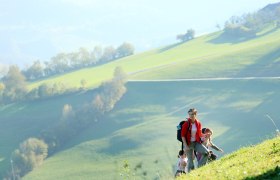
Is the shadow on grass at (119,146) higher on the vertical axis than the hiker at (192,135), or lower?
lower

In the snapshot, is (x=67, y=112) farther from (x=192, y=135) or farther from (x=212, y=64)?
(x=192, y=135)

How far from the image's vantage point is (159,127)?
364ft

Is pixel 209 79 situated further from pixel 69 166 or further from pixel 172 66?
pixel 69 166

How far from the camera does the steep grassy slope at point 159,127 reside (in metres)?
92.4

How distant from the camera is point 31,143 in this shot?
113250 millimetres

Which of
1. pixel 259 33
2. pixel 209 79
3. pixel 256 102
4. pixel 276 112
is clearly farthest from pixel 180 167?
pixel 259 33

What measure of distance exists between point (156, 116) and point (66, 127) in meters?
23.6

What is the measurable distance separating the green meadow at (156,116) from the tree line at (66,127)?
2.02 metres

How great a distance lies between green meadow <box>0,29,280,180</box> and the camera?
94562 mm

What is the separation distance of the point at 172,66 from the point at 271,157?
144 meters

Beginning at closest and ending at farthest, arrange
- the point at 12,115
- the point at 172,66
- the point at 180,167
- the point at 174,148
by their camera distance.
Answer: the point at 180,167 → the point at 174,148 → the point at 12,115 → the point at 172,66

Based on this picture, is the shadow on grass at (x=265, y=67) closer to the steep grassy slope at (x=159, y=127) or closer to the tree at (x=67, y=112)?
the steep grassy slope at (x=159, y=127)

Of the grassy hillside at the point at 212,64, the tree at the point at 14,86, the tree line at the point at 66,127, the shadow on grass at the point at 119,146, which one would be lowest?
the shadow on grass at the point at 119,146

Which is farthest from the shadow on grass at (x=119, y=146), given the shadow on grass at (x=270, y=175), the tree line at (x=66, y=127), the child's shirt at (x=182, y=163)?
the shadow on grass at (x=270, y=175)
